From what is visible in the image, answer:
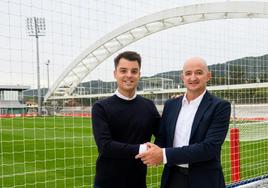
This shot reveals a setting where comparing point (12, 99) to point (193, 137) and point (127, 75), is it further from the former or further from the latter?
point (193, 137)

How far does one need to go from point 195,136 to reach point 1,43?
2.01 meters

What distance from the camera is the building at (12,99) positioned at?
342cm

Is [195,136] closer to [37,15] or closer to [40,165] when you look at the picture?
[37,15]

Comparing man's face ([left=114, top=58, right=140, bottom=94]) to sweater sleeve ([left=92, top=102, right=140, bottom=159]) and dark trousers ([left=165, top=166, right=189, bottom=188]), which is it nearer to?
sweater sleeve ([left=92, top=102, right=140, bottom=159])

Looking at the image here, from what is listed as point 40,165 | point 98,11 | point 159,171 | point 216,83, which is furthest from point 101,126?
point 40,165

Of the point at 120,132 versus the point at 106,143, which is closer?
the point at 106,143

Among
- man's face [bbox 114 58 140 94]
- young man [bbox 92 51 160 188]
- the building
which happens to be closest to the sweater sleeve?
young man [bbox 92 51 160 188]

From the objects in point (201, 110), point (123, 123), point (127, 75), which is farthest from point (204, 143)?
point (127, 75)

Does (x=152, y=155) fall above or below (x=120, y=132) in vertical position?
below

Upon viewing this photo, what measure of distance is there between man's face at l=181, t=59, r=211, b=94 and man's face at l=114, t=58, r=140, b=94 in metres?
0.29

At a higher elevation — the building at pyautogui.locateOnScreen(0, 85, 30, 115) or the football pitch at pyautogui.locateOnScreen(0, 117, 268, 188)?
the building at pyautogui.locateOnScreen(0, 85, 30, 115)

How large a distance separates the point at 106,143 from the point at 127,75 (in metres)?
0.40

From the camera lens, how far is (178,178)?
86.7 inches

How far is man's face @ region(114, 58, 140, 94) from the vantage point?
2.16 m
